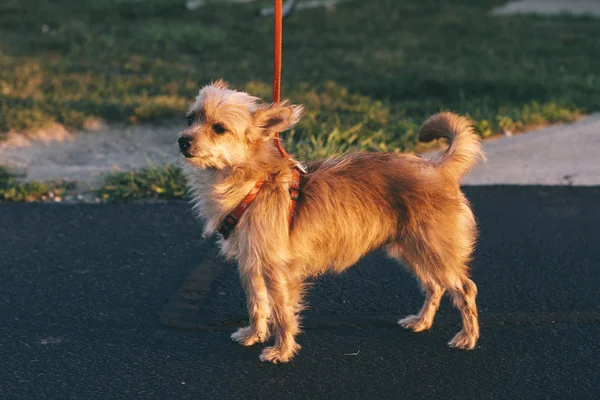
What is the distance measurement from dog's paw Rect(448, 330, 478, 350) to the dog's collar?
1145mm

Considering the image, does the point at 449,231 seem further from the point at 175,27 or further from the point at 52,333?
the point at 175,27

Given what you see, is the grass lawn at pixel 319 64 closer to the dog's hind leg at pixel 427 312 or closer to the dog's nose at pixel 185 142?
the dog's hind leg at pixel 427 312

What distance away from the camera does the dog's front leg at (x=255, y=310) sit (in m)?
4.45

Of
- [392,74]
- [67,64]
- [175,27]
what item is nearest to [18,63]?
[67,64]

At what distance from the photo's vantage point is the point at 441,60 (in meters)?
11.9

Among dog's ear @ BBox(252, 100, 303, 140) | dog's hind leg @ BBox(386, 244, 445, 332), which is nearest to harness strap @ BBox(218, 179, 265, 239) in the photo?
dog's ear @ BBox(252, 100, 303, 140)

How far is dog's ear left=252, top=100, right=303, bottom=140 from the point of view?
4238mm

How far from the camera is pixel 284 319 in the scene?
14.5 ft

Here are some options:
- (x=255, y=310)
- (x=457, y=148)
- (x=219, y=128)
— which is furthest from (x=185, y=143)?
(x=457, y=148)

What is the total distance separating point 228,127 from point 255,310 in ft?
3.46

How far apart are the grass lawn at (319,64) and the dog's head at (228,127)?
3.16 meters

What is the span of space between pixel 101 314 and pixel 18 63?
697 cm

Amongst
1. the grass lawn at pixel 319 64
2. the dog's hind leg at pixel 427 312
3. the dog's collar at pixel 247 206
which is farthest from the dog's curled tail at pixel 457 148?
the grass lawn at pixel 319 64

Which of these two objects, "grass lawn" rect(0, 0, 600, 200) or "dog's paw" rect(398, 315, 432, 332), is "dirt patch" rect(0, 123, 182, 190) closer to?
"grass lawn" rect(0, 0, 600, 200)
